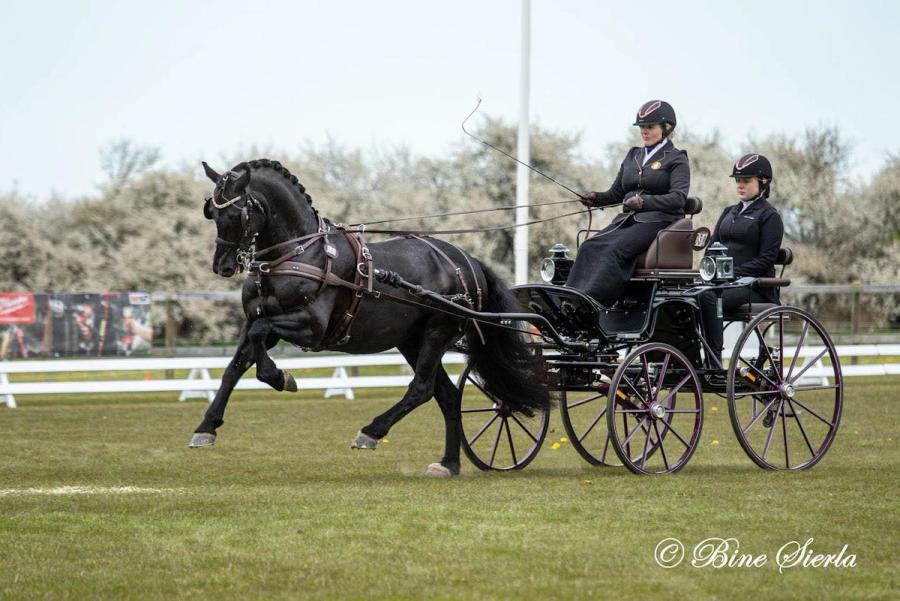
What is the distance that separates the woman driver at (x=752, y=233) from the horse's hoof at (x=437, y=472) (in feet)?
7.15

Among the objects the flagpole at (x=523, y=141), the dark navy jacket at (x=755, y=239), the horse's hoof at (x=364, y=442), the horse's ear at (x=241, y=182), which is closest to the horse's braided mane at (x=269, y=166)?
the horse's ear at (x=241, y=182)

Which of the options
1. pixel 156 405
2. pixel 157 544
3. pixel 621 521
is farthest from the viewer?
pixel 156 405

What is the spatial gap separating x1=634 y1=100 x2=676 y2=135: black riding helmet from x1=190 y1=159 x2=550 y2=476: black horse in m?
1.58

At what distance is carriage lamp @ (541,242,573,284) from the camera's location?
33.3ft

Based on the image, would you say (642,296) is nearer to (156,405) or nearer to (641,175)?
(641,175)

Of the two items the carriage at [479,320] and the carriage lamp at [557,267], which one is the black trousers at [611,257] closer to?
the carriage at [479,320]

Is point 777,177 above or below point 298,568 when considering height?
above

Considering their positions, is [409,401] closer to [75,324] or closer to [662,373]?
[662,373]

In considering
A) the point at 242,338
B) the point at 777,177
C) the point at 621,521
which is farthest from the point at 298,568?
the point at 777,177

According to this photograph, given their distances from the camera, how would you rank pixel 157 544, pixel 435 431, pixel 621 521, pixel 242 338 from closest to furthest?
1. pixel 157 544
2. pixel 621 521
3. pixel 242 338
4. pixel 435 431

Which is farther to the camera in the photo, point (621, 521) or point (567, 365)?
point (567, 365)

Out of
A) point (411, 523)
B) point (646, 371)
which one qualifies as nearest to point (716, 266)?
point (646, 371)

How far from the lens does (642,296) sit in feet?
32.8

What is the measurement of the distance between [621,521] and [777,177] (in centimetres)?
3234
